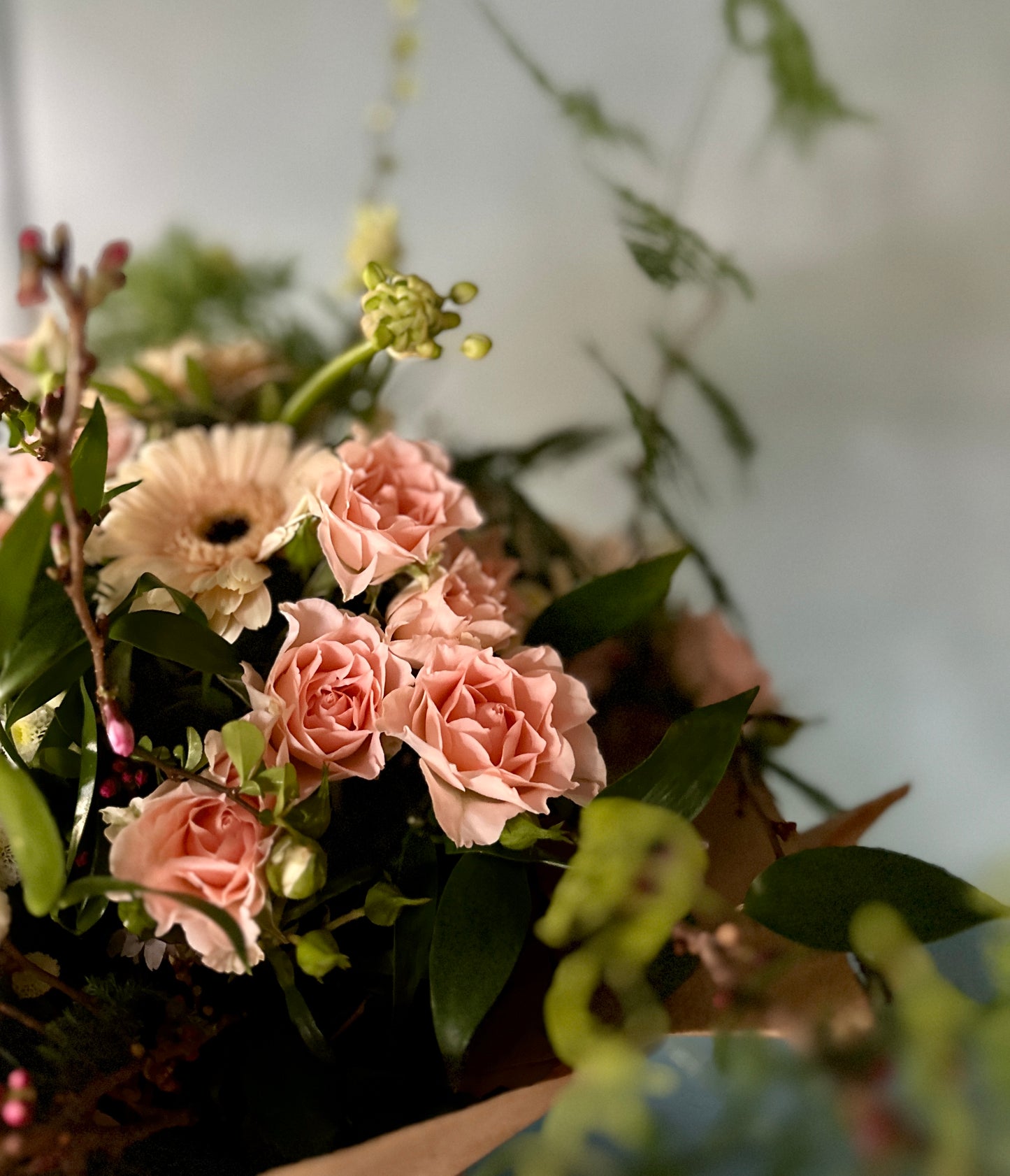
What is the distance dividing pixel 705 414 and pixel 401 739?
368 millimetres

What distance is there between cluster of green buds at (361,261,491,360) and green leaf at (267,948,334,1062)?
0.92 ft

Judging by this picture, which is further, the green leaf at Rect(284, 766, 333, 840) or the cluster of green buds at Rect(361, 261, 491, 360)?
the cluster of green buds at Rect(361, 261, 491, 360)

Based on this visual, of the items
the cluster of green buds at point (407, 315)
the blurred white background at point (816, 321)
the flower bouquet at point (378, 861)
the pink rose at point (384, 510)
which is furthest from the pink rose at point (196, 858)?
the blurred white background at point (816, 321)

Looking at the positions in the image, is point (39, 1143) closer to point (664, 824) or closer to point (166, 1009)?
point (166, 1009)

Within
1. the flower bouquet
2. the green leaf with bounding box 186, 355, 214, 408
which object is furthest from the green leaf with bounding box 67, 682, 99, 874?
the green leaf with bounding box 186, 355, 214, 408

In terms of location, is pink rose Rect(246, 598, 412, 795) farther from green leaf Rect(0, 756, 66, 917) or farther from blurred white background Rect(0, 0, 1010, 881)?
blurred white background Rect(0, 0, 1010, 881)

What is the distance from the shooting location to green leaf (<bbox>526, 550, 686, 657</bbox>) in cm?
44

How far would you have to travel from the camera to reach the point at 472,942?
360mm

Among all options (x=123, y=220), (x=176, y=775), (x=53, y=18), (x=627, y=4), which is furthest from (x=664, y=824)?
(x=53, y=18)

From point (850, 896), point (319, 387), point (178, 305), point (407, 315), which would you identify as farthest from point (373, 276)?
point (178, 305)

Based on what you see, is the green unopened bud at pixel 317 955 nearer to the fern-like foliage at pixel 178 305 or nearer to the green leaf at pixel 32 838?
the green leaf at pixel 32 838

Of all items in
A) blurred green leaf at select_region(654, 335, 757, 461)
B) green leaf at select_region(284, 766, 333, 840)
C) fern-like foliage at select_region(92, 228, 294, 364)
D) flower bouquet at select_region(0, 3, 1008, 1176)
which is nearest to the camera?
flower bouquet at select_region(0, 3, 1008, 1176)

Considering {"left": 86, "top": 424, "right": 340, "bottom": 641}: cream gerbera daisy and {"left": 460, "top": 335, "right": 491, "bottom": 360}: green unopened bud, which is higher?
{"left": 460, "top": 335, "right": 491, "bottom": 360}: green unopened bud

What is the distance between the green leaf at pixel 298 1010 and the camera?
350mm
